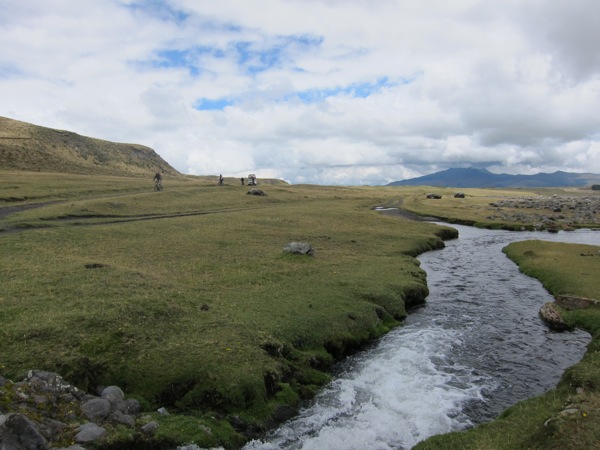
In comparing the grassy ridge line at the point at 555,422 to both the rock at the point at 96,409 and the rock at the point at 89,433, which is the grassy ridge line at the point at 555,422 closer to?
the rock at the point at 89,433

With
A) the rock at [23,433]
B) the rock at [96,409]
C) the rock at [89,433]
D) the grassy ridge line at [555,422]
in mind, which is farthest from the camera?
the rock at [96,409]

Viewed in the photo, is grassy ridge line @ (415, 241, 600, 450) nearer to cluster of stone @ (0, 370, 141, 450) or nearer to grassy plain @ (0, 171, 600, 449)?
grassy plain @ (0, 171, 600, 449)

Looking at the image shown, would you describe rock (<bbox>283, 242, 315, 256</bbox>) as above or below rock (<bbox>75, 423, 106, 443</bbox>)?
above

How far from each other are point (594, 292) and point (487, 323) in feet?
36.6

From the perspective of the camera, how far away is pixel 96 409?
16.0 meters

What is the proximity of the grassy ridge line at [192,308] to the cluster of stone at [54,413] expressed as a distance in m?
1.50

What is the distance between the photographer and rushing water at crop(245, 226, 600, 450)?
18.2 m

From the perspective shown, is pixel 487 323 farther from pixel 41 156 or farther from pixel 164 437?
pixel 41 156

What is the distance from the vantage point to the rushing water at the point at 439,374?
1822 cm

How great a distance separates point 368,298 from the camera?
1292 inches

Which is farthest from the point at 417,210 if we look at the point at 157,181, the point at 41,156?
the point at 41,156

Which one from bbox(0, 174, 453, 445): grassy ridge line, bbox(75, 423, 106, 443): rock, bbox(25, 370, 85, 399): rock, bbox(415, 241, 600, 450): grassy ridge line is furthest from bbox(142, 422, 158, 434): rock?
bbox(415, 241, 600, 450): grassy ridge line

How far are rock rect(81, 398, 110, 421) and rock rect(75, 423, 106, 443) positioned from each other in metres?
0.71

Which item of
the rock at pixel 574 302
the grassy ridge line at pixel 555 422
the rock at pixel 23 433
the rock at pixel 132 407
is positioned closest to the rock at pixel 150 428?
the rock at pixel 132 407
